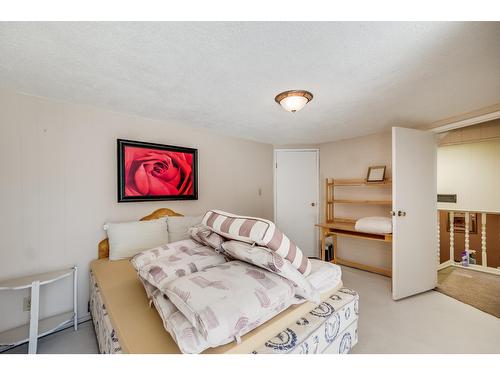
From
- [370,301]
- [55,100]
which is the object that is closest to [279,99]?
[55,100]

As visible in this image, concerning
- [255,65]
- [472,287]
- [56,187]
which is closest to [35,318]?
[56,187]

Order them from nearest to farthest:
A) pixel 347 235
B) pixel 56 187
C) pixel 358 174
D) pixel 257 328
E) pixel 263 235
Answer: pixel 257 328 < pixel 263 235 < pixel 56 187 < pixel 347 235 < pixel 358 174

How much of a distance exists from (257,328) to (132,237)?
67.9 inches

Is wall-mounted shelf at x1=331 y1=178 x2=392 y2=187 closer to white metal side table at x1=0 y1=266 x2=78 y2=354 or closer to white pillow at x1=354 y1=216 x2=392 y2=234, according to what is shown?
white pillow at x1=354 y1=216 x2=392 y2=234

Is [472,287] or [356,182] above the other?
[356,182]

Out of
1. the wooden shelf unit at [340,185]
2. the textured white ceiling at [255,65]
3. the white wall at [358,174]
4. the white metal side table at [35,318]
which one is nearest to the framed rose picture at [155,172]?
the textured white ceiling at [255,65]

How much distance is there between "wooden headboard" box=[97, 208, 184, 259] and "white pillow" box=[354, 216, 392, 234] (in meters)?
2.48

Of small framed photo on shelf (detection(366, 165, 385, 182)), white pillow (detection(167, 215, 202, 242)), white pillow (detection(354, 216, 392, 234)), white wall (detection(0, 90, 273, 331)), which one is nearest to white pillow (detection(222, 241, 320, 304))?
white pillow (detection(167, 215, 202, 242))

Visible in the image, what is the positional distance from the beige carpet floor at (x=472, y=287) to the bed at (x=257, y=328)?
1867 millimetres

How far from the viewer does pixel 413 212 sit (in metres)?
2.52

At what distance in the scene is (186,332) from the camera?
0.85 metres

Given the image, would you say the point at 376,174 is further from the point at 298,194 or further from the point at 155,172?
the point at 155,172

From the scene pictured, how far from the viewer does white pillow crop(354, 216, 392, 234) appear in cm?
270
